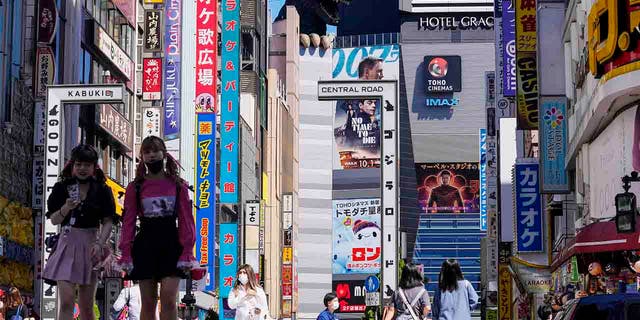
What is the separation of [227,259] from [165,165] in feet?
170

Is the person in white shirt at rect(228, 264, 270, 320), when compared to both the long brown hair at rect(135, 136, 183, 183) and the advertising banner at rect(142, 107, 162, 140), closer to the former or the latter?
the long brown hair at rect(135, 136, 183, 183)

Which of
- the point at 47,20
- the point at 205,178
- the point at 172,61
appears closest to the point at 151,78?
the point at 172,61

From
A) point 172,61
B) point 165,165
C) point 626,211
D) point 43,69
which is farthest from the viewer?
point 172,61

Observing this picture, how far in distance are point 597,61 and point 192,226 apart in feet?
50.3

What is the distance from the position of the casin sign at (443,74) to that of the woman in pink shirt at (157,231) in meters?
144

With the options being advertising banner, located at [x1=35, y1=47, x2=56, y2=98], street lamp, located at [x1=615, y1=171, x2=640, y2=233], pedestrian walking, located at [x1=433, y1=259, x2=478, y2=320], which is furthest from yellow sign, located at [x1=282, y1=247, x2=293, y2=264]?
pedestrian walking, located at [x1=433, y1=259, x2=478, y2=320]

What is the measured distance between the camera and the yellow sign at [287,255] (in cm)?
9788

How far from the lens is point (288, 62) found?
115 metres

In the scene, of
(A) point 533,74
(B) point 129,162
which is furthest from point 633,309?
(B) point 129,162

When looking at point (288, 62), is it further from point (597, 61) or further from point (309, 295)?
point (597, 61)

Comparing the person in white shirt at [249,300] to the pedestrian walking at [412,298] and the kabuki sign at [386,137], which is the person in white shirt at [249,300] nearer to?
the pedestrian walking at [412,298]

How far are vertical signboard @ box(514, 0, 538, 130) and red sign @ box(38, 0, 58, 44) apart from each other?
11764mm

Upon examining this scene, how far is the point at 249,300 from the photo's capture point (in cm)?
1538

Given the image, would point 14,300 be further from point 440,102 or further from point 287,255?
point 440,102
